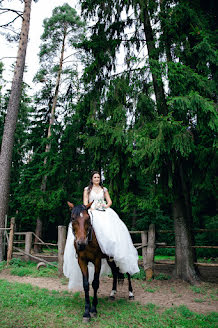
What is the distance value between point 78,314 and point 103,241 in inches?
46.3

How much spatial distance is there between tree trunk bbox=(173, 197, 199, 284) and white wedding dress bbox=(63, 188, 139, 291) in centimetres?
222

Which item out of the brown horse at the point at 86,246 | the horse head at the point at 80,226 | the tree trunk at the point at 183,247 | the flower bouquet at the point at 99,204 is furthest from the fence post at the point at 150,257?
the horse head at the point at 80,226

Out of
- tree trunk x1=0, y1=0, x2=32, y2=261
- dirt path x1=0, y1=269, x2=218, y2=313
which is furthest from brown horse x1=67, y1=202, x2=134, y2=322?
tree trunk x1=0, y1=0, x2=32, y2=261

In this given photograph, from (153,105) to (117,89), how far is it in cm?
115

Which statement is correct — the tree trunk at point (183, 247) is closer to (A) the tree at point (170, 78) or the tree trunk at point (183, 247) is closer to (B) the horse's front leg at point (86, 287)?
(A) the tree at point (170, 78)

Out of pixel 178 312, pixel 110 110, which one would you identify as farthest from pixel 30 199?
pixel 178 312

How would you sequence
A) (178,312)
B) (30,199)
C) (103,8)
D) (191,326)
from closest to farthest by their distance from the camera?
(191,326) → (178,312) → (103,8) → (30,199)

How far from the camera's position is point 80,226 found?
12.9 ft

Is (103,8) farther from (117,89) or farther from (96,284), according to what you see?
(96,284)

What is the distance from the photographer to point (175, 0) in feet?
23.4

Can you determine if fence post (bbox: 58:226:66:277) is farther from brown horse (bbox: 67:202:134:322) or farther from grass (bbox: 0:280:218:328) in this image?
brown horse (bbox: 67:202:134:322)

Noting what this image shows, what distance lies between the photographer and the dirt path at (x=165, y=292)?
4.80 meters

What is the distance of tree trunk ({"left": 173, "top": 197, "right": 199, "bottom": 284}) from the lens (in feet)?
21.4

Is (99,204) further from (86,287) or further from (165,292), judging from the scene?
(165,292)
